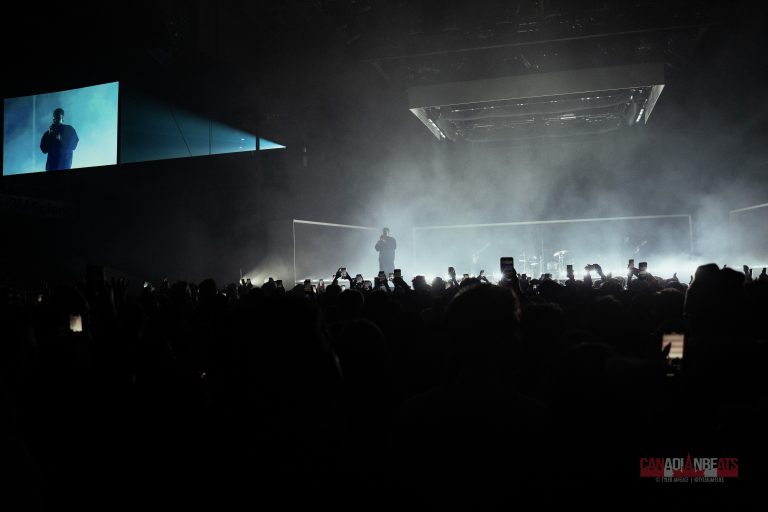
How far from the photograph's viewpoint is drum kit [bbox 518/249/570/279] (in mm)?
15594

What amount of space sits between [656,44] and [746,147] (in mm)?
3813

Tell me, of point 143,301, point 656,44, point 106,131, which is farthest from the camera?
point 106,131

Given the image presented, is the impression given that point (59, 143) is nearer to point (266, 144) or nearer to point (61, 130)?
point (61, 130)

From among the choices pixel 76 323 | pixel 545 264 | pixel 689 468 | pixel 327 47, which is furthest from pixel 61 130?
pixel 689 468

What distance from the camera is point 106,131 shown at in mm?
12312

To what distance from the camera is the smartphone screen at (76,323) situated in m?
4.06

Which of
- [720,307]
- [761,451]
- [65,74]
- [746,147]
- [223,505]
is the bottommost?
[223,505]

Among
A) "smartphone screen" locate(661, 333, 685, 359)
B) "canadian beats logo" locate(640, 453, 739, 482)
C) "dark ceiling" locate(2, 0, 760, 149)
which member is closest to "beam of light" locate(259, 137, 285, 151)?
"dark ceiling" locate(2, 0, 760, 149)

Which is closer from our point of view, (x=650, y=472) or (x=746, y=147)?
(x=650, y=472)

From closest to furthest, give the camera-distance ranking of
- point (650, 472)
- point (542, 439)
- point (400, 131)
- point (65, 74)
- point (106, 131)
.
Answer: point (542, 439) → point (650, 472) → point (106, 131) → point (65, 74) → point (400, 131)

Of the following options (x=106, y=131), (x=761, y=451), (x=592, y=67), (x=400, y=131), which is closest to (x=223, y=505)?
(x=761, y=451)

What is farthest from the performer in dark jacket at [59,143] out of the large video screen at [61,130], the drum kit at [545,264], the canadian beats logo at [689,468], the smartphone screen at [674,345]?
the canadian beats logo at [689,468]

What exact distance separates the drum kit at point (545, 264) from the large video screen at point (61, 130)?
36.5 feet

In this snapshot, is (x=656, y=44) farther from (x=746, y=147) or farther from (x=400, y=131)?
(x=400, y=131)
